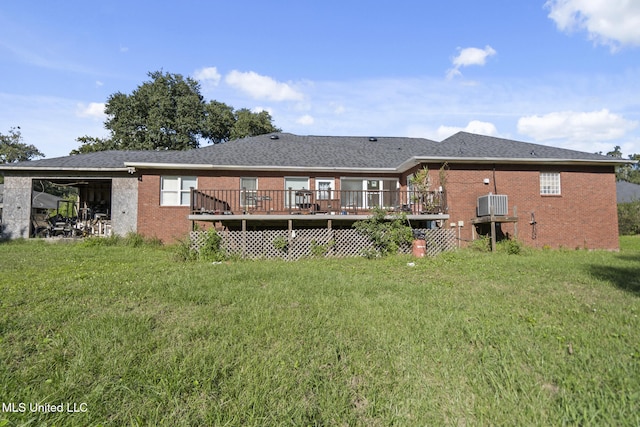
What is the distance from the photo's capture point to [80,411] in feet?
7.91

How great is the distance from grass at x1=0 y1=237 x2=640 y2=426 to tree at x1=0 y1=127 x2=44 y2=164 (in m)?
55.6

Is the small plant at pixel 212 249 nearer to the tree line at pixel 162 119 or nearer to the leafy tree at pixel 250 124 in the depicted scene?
the tree line at pixel 162 119

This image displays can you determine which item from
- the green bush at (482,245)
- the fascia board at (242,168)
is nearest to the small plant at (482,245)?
the green bush at (482,245)

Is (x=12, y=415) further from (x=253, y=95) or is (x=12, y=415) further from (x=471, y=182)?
(x=253, y=95)

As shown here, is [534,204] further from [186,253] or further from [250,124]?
[250,124]

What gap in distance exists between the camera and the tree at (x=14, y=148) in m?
45.8

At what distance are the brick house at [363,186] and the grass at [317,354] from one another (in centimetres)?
692

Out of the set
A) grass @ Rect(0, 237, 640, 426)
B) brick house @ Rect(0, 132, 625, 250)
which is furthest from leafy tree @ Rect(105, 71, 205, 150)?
grass @ Rect(0, 237, 640, 426)

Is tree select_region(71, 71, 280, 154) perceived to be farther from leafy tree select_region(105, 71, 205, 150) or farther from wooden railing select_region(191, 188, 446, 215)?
wooden railing select_region(191, 188, 446, 215)

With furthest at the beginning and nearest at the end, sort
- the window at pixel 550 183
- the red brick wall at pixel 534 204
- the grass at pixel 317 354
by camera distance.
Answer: the window at pixel 550 183 → the red brick wall at pixel 534 204 → the grass at pixel 317 354

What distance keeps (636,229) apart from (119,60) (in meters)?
30.6

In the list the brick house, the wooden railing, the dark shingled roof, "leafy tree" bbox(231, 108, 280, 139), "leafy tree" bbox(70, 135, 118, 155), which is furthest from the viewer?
"leafy tree" bbox(231, 108, 280, 139)

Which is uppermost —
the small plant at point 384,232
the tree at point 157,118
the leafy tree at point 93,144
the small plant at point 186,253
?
the tree at point 157,118

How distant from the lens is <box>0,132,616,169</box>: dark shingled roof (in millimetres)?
13797
